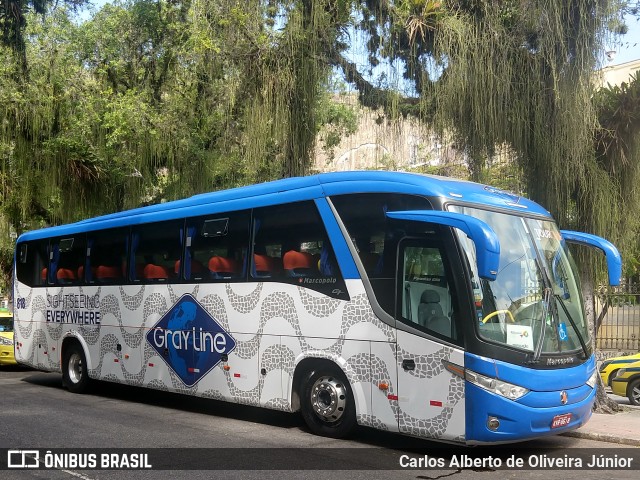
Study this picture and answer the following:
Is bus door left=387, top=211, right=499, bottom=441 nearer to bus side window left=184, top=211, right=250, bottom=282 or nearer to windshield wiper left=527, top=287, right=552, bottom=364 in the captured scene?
windshield wiper left=527, top=287, right=552, bottom=364

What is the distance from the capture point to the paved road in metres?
7.70

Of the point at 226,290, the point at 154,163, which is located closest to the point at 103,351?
the point at 226,290

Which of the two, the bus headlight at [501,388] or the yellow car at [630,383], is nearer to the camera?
A: the bus headlight at [501,388]

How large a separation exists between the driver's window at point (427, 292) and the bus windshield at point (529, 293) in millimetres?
338

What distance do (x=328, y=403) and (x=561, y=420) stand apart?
2.86 metres

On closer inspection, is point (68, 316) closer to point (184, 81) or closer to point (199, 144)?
point (199, 144)

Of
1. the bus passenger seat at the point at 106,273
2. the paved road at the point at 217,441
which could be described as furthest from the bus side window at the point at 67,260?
the paved road at the point at 217,441

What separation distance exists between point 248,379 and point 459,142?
4797 mm

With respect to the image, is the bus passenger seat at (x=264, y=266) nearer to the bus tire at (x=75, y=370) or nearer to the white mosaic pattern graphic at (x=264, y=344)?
the white mosaic pattern graphic at (x=264, y=344)

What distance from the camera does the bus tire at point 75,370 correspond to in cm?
1439

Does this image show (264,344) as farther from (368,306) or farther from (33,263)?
(33,263)

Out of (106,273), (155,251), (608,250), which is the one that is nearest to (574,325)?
(608,250)

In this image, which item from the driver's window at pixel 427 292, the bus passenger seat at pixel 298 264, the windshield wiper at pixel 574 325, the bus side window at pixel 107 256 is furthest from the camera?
the bus side window at pixel 107 256

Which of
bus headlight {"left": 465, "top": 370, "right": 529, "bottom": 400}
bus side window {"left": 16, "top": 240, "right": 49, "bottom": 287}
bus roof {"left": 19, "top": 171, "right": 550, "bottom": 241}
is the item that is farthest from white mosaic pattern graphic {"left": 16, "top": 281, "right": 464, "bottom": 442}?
bus roof {"left": 19, "top": 171, "right": 550, "bottom": 241}
